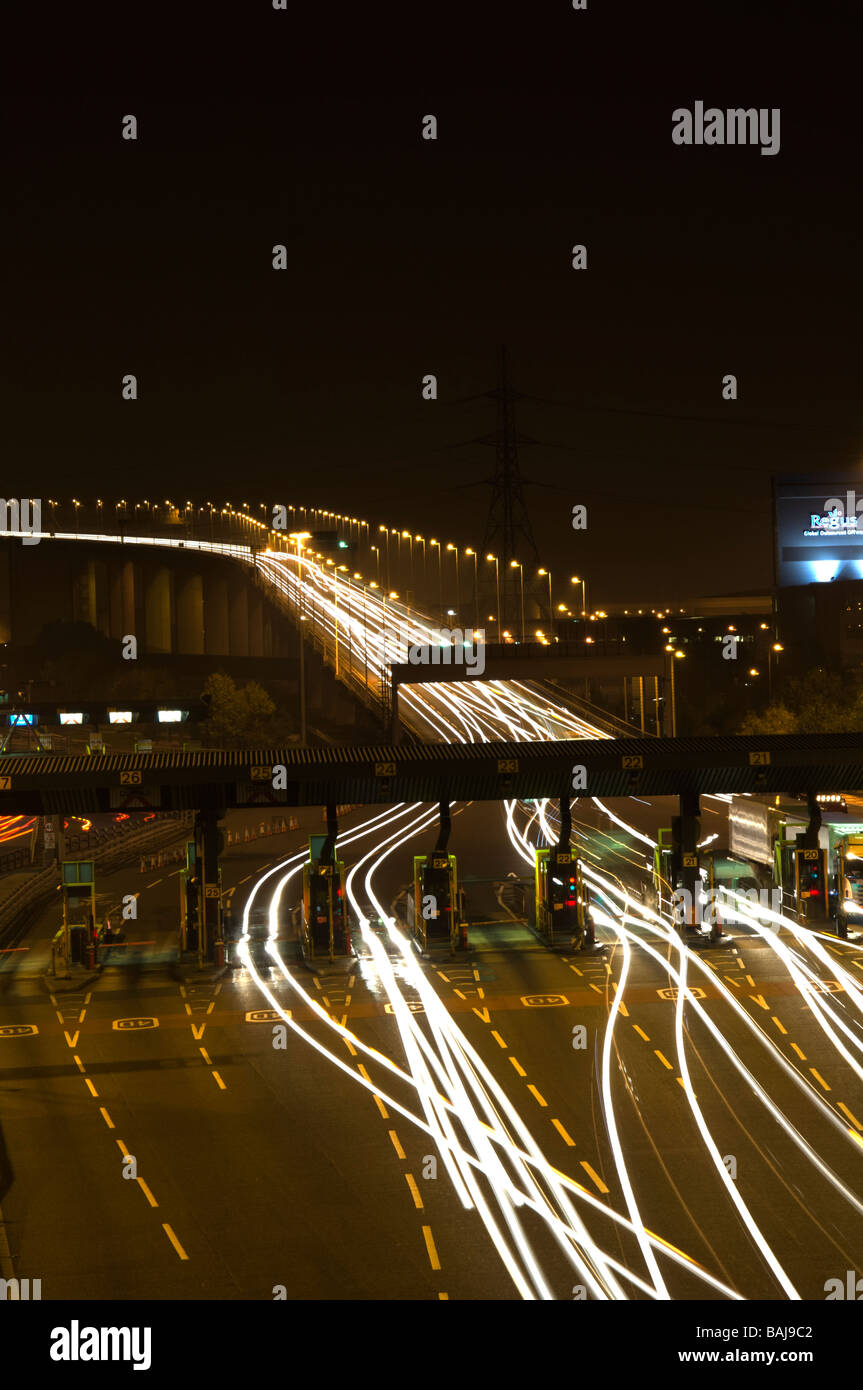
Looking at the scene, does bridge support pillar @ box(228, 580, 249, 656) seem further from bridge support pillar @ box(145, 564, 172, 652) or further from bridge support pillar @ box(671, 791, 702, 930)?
bridge support pillar @ box(671, 791, 702, 930)

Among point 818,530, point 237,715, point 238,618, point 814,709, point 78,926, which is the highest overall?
point 818,530

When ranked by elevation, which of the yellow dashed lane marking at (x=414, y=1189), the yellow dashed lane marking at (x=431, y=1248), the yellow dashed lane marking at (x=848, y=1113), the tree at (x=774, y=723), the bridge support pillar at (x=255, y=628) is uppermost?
the bridge support pillar at (x=255, y=628)

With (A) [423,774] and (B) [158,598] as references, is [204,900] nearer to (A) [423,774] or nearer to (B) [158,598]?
(A) [423,774]

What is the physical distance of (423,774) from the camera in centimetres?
2805

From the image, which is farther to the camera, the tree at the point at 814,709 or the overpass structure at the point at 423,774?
the tree at the point at 814,709

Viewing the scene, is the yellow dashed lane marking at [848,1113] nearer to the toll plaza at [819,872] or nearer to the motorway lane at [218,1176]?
the motorway lane at [218,1176]

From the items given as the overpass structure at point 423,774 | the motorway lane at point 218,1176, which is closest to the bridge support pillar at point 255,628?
the overpass structure at point 423,774

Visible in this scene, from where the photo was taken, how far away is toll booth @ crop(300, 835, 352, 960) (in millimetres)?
26984

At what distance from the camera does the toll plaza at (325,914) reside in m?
27.0

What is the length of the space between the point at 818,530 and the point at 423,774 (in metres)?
51.4

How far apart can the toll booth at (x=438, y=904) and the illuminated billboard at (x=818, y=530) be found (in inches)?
1974

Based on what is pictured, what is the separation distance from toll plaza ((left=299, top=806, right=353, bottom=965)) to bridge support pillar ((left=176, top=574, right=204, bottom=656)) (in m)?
84.5

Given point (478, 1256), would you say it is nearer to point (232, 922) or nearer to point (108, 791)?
point (108, 791)

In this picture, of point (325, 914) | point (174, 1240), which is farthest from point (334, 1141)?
point (325, 914)
